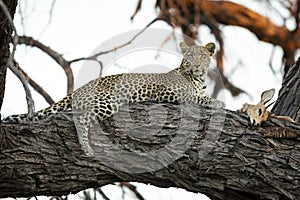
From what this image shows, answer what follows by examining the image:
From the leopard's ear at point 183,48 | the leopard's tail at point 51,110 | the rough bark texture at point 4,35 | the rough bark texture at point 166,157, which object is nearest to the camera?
the rough bark texture at point 4,35

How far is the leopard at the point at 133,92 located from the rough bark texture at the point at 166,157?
150mm

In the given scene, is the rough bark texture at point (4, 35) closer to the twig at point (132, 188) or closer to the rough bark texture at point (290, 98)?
the rough bark texture at point (290, 98)

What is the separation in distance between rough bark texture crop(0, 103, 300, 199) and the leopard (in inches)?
5.9

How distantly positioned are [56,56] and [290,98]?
8.56ft

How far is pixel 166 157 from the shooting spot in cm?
486

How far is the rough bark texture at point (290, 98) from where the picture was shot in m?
6.20

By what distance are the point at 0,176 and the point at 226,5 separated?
19.4ft

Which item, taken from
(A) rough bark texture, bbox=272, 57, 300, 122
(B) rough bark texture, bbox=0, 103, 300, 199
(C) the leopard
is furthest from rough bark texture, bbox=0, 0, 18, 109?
(A) rough bark texture, bbox=272, 57, 300, 122

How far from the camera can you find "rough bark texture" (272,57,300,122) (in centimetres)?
620

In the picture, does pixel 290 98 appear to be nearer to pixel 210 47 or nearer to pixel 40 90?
pixel 210 47

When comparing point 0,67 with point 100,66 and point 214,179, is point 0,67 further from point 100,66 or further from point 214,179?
point 100,66

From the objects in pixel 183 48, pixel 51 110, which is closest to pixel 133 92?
pixel 51 110

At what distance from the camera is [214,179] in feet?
16.0

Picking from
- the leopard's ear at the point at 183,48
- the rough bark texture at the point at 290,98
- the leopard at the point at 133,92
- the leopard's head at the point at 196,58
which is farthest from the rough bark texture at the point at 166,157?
the leopard's ear at the point at 183,48
